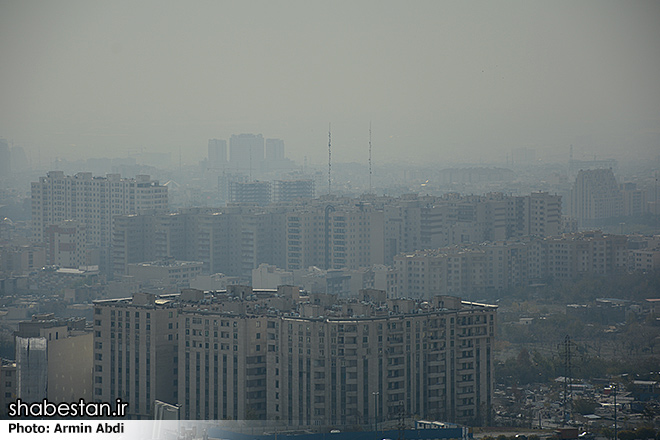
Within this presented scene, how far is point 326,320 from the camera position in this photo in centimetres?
1155

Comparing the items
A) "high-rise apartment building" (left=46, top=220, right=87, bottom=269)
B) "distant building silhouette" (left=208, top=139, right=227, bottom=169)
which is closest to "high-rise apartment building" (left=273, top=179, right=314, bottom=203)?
"high-rise apartment building" (left=46, top=220, right=87, bottom=269)

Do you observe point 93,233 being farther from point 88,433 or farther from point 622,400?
point 88,433

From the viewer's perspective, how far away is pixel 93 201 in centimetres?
3028

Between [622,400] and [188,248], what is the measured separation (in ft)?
47.4

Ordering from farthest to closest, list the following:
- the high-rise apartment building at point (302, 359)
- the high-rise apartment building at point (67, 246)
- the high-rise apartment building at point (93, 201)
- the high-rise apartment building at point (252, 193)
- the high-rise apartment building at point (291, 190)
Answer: the high-rise apartment building at point (291, 190), the high-rise apartment building at point (252, 193), the high-rise apartment building at point (93, 201), the high-rise apartment building at point (67, 246), the high-rise apartment building at point (302, 359)

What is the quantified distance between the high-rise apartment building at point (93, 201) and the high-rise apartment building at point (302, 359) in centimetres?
1706

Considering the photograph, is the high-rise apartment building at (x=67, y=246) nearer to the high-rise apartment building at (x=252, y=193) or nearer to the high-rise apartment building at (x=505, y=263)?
the high-rise apartment building at (x=505, y=263)

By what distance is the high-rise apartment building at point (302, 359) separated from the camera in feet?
37.6

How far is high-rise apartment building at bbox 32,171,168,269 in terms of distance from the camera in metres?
29.5

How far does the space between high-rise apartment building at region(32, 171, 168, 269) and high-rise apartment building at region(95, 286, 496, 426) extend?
56.0ft

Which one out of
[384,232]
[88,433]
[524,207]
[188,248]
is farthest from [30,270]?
[88,433]

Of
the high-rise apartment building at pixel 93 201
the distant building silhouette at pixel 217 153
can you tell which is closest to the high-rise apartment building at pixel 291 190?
the high-rise apartment building at pixel 93 201

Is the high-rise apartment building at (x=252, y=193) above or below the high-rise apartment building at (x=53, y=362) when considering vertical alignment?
above

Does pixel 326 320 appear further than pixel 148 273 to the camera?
No
